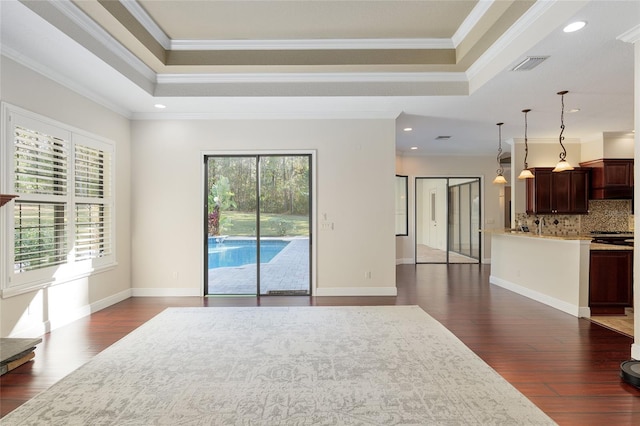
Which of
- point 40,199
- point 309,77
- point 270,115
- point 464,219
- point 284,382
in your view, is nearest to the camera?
point 284,382

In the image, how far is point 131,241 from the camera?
18.1ft

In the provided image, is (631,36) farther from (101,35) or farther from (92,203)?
(92,203)

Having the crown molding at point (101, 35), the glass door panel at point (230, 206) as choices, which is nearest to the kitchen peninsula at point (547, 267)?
the glass door panel at point (230, 206)

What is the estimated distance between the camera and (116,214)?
5.12 meters

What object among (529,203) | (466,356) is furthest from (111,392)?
(529,203)

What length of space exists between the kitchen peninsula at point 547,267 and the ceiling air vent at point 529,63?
2326 millimetres

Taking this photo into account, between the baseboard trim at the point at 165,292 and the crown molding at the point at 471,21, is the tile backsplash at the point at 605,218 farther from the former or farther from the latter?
the baseboard trim at the point at 165,292

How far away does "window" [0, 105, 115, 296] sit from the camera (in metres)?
3.43

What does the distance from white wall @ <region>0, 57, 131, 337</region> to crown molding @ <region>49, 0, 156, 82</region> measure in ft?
2.68

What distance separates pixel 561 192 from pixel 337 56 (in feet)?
17.9

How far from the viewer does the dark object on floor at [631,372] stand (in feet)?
8.65

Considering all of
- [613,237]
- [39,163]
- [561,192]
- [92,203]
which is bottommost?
[613,237]

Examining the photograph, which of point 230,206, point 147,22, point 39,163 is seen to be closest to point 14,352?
point 39,163

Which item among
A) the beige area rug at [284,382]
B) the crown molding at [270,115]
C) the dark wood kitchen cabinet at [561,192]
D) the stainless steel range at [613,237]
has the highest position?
the crown molding at [270,115]
